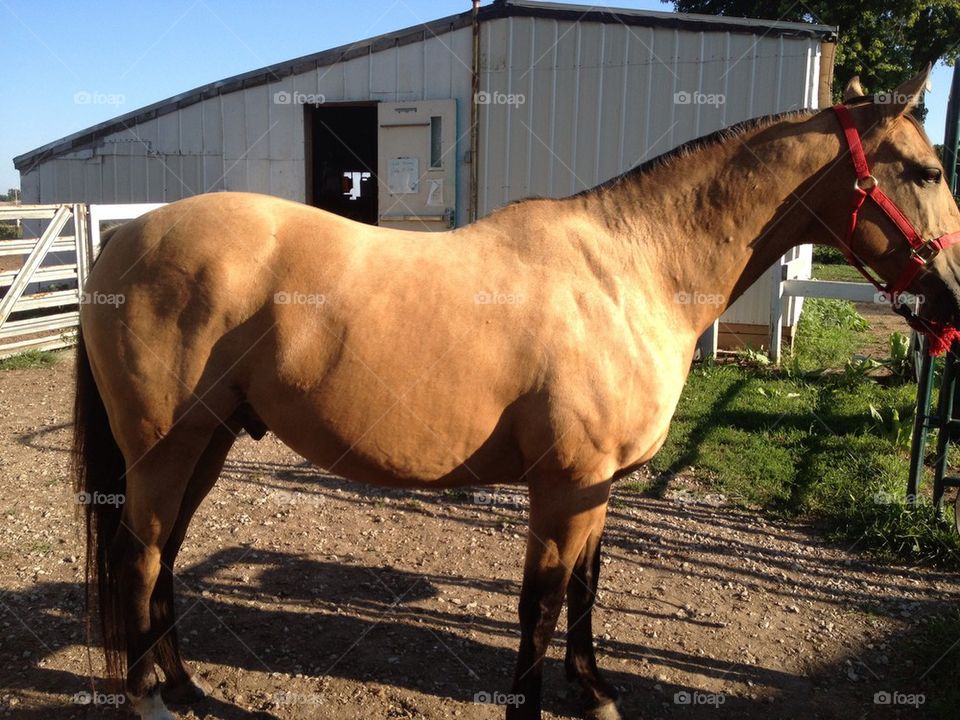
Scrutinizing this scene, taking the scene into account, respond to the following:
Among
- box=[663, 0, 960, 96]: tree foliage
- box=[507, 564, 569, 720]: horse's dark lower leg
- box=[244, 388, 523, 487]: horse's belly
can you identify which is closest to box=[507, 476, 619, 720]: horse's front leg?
box=[507, 564, 569, 720]: horse's dark lower leg

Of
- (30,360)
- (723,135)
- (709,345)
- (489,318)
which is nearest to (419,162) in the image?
(709,345)

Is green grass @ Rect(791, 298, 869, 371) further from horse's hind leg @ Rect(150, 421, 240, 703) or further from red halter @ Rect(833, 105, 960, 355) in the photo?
horse's hind leg @ Rect(150, 421, 240, 703)

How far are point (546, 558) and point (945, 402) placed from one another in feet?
9.78

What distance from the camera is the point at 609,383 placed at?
8.35 ft

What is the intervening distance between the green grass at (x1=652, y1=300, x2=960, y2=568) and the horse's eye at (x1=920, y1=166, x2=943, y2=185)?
8.31 feet

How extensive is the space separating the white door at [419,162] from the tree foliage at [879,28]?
52.1ft

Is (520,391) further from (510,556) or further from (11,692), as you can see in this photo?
(11,692)

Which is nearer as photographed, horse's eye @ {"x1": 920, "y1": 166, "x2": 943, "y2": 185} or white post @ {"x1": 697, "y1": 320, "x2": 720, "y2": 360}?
horse's eye @ {"x1": 920, "y1": 166, "x2": 943, "y2": 185}

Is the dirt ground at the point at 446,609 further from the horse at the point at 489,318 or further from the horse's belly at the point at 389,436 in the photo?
the horse's belly at the point at 389,436

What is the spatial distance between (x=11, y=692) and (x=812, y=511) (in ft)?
14.9

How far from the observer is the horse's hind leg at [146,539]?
8.84ft

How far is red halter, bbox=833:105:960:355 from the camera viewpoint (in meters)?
2.57

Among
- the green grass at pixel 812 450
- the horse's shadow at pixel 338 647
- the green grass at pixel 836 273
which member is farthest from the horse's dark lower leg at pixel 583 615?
the green grass at pixel 836 273

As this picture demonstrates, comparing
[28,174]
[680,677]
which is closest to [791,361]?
[680,677]
